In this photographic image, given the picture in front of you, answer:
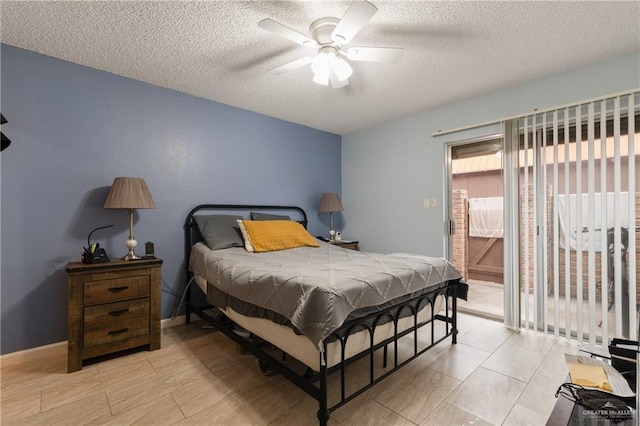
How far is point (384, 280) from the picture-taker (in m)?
1.68

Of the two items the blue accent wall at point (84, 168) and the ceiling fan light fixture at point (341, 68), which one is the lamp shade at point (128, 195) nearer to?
the blue accent wall at point (84, 168)

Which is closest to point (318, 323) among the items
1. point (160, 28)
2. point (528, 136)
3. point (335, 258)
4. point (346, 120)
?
point (335, 258)

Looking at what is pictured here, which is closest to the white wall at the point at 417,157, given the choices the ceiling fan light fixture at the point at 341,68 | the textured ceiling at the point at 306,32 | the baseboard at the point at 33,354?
Result: the textured ceiling at the point at 306,32

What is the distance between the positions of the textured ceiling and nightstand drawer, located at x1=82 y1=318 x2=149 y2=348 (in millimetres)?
2165

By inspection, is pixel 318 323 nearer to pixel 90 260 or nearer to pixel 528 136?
pixel 90 260

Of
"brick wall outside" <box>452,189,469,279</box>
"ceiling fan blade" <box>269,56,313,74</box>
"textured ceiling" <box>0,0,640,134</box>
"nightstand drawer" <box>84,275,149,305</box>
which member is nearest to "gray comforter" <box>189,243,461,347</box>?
"nightstand drawer" <box>84,275,149,305</box>

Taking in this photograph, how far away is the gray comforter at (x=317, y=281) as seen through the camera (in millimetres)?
1385

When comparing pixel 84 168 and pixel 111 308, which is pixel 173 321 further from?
pixel 84 168

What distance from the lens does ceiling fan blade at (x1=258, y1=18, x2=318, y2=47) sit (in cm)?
162

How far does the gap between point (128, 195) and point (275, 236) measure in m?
1.35

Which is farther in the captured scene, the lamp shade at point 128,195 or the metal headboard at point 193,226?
the metal headboard at point 193,226

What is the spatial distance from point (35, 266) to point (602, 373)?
3585 millimetres

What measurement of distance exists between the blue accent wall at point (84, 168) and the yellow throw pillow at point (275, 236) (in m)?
0.59

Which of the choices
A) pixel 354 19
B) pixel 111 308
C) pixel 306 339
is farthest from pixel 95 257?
pixel 354 19
